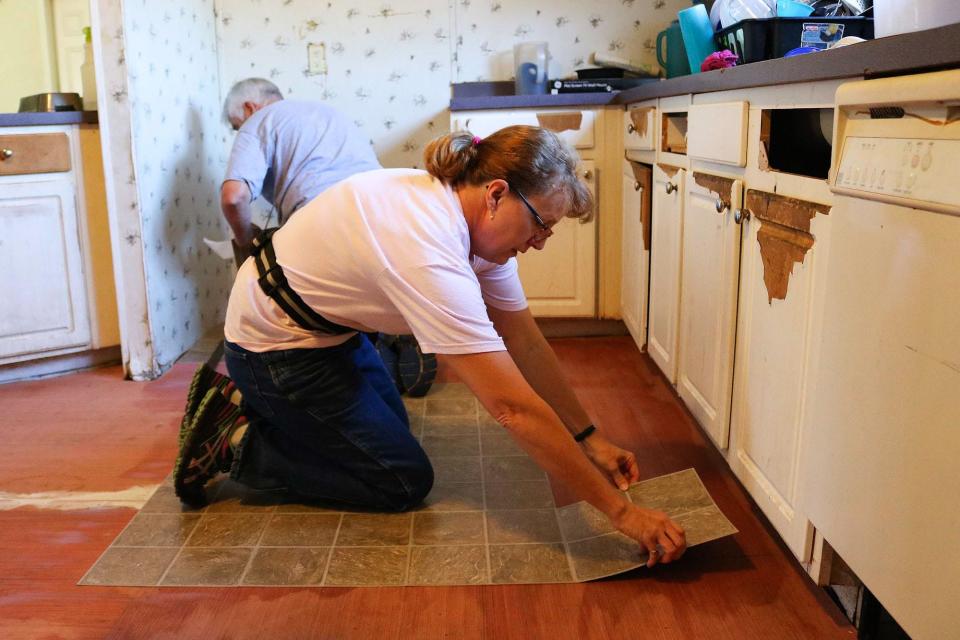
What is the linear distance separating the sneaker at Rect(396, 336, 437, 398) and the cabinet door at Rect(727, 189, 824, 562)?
1.10m

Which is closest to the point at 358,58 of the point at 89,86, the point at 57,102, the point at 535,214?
the point at 89,86

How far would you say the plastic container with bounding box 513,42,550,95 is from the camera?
3439 mm

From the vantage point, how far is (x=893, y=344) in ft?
3.49

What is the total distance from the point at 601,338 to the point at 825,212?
2065mm

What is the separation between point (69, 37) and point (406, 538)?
8.98 feet

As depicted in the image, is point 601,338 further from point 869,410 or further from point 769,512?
point 869,410

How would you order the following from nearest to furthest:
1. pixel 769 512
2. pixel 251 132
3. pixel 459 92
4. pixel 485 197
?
1. pixel 485 197
2. pixel 769 512
3. pixel 251 132
4. pixel 459 92

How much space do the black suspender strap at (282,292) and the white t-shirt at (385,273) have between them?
1.0 inches

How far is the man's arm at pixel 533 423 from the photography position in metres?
1.38

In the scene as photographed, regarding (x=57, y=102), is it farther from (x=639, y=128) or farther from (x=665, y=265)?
(x=665, y=265)

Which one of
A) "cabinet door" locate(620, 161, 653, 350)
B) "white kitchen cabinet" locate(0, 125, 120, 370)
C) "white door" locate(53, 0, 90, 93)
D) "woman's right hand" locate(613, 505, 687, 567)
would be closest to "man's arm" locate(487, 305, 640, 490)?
"woman's right hand" locate(613, 505, 687, 567)

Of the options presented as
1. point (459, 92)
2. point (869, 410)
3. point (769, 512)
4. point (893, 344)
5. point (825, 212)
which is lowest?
point (769, 512)

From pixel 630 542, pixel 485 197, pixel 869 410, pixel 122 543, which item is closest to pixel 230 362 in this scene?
pixel 122 543

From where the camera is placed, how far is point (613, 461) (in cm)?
171
